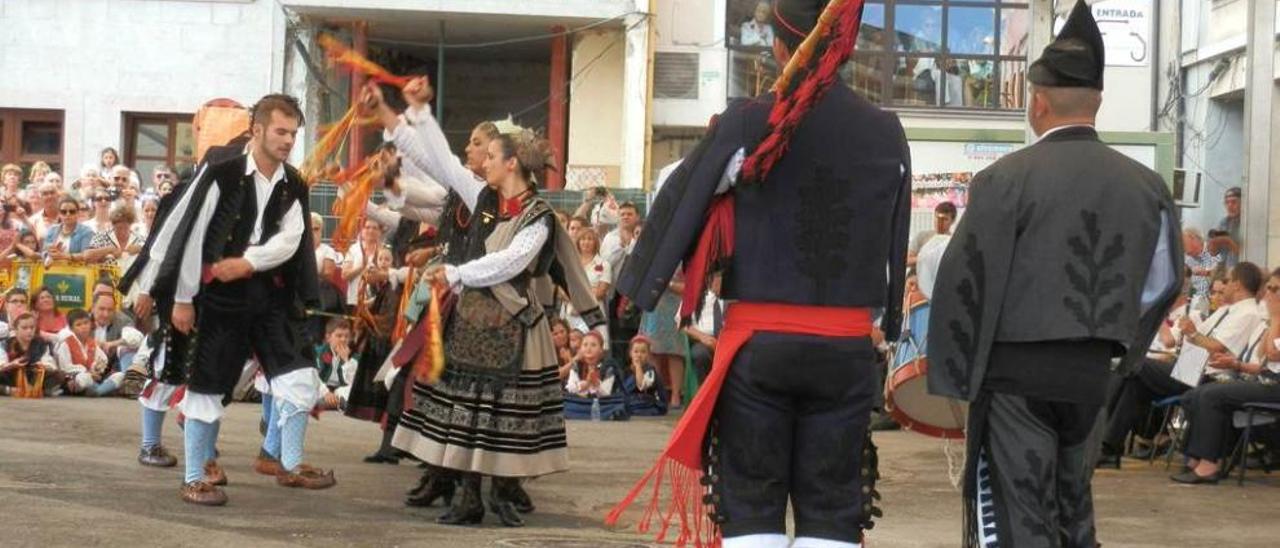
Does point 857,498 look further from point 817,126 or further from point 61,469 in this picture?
point 61,469

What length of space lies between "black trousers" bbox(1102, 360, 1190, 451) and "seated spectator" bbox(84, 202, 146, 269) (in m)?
9.20

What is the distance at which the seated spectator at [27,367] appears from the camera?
16.8 metres

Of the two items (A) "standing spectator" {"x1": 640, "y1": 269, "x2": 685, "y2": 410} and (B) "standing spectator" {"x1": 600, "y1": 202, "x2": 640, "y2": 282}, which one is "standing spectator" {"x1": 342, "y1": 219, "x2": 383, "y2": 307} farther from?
(A) "standing spectator" {"x1": 640, "y1": 269, "x2": 685, "y2": 410}

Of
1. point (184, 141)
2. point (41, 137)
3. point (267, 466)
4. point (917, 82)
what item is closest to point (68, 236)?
point (267, 466)

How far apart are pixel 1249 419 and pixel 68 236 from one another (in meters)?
11.0

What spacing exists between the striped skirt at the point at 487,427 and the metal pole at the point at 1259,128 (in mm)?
8664

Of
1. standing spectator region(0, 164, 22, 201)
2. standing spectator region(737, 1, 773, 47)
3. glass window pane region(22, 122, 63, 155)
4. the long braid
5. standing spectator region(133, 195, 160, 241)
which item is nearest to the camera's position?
the long braid

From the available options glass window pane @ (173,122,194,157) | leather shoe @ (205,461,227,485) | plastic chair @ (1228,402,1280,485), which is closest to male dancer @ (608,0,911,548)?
leather shoe @ (205,461,227,485)

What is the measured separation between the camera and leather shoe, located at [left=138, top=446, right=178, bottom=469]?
37.1ft

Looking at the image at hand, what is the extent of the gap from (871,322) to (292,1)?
22471mm

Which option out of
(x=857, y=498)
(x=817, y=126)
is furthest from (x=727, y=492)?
(x=817, y=126)

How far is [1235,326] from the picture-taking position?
1318cm

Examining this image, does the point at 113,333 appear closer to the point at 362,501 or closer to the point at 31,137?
the point at 362,501

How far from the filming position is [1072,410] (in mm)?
6676
